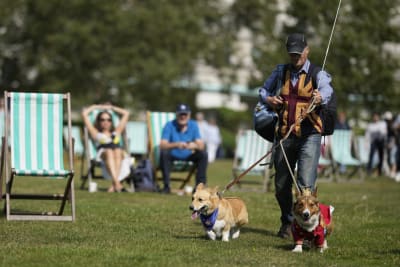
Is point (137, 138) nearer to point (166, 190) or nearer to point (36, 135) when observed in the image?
point (166, 190)

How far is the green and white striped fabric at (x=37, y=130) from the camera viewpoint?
11.1 metres

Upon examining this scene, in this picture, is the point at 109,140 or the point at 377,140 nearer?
the point at 109,140

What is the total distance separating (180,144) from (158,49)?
25.1 metres

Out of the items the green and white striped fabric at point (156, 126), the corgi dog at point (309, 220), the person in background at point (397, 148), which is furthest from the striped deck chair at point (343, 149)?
the corgi dog at point (309, 220)

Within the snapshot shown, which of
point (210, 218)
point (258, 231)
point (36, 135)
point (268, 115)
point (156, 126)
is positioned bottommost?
point (258, 231)

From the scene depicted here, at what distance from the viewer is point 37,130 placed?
11320 mm

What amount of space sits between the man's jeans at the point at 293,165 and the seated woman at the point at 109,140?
6.12m

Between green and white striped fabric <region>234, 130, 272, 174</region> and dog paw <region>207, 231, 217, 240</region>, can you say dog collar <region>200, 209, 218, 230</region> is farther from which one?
green and white striped fabric <region>234, 130, 272, 174</region>

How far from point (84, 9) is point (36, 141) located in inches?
1095

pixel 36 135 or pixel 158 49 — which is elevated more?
pixel 158 49

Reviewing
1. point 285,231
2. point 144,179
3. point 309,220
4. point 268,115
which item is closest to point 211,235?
point 285,231

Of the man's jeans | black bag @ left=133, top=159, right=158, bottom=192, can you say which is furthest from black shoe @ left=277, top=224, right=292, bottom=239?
black bag @ left=133, top=159, right=158, bottom=192

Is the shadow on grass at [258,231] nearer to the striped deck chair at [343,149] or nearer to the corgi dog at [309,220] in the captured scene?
the corgi dog at [309,220]

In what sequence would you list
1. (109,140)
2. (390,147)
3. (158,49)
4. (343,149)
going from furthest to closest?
(158,49), (390,147), (343,149), (109,140)
